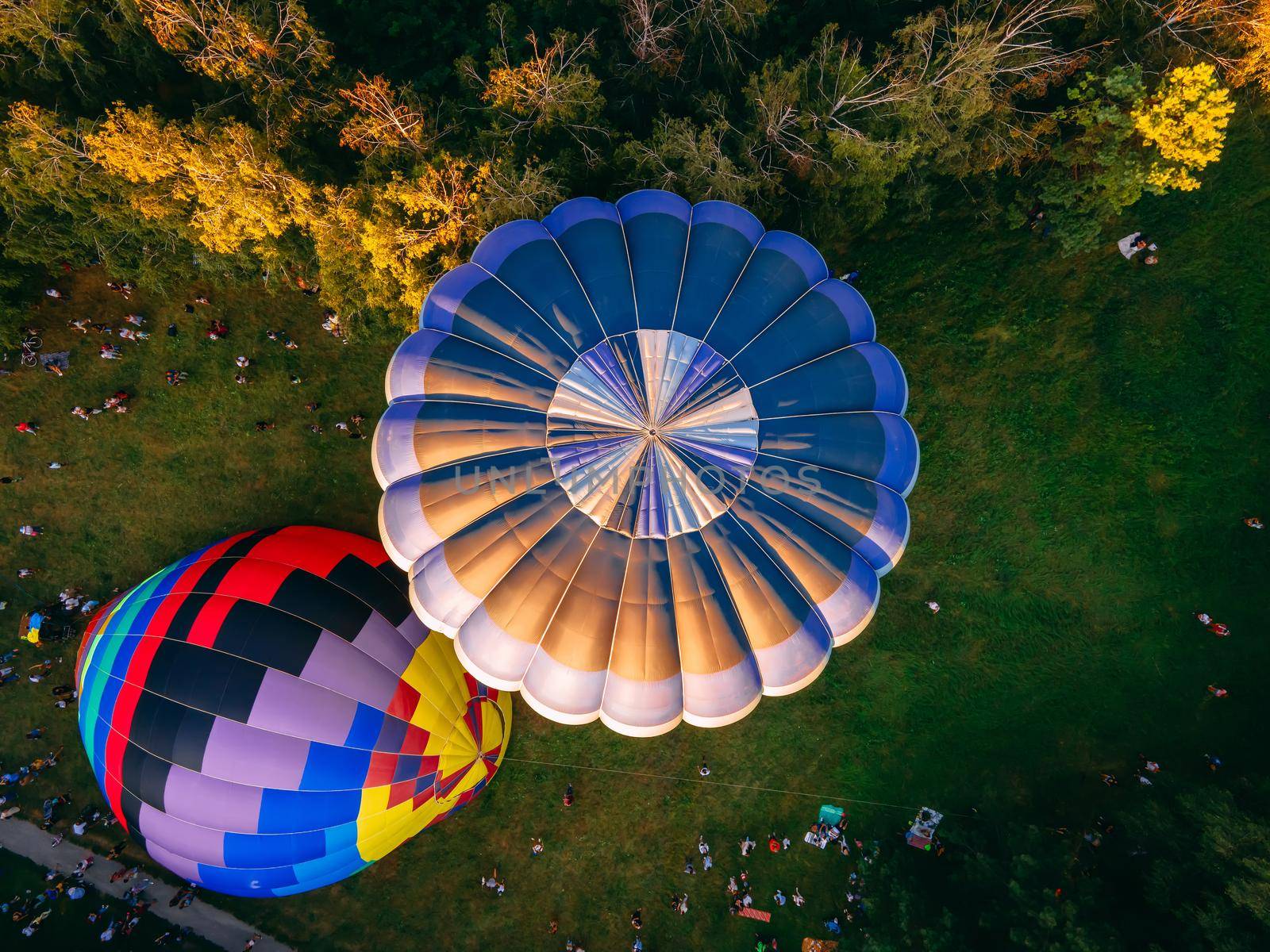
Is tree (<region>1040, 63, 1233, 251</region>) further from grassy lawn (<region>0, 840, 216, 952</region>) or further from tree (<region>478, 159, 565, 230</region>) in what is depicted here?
grassy lawn (<region>0, 840, 216, 952</region>)

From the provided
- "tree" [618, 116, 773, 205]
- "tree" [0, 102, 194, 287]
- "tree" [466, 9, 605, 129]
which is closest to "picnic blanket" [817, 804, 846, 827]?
"tree" [618, 116, 773, 205]

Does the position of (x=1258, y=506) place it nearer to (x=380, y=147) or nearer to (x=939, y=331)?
(x=939, y=331)

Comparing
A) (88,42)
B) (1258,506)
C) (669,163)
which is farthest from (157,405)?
(1258,506)

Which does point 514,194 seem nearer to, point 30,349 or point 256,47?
point 256,47

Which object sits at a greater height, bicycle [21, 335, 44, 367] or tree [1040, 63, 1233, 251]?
tree [1040, 63, 1233, 251]

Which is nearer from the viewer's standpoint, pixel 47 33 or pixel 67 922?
pixel 47 33

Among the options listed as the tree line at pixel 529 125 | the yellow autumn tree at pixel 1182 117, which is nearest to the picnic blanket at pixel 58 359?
the tree line at pixel 529 125

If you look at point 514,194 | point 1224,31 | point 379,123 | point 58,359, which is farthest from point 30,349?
point 1224,31
